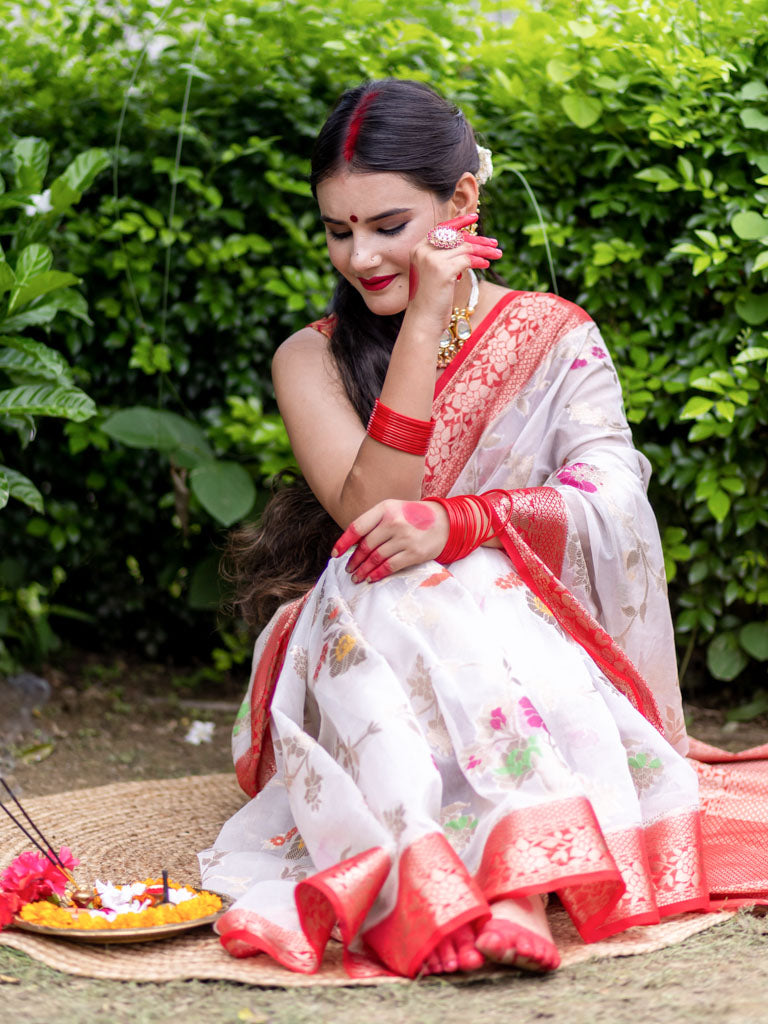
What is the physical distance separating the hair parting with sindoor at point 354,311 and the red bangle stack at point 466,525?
460mm

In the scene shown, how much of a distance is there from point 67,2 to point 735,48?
2011 mm

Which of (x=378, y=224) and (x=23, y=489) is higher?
(x=378, y=224)

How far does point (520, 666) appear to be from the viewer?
6.38 ft

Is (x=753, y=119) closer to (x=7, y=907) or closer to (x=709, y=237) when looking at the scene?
(x=709, y=237)

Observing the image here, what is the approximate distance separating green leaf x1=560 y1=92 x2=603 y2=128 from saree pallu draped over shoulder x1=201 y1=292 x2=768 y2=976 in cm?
75

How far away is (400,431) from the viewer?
213 centimetres

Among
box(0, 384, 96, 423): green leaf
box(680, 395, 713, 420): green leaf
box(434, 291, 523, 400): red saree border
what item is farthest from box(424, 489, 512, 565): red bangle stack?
box(0, 384, 96, 423): green leaf

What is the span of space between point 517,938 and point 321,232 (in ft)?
8.11

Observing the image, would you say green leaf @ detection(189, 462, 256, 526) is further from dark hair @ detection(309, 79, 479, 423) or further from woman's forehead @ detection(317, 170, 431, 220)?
woman's forehead @ detection(317, 170, 431, 220)

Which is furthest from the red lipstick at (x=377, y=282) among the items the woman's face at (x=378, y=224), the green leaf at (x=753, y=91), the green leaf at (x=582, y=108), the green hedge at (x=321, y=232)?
the green leaf at (x=753, y=91)

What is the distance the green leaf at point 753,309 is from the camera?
9.79 feet

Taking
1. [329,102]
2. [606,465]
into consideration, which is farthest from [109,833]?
[329,102]

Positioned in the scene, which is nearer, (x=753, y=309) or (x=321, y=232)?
(x=753, y=309)

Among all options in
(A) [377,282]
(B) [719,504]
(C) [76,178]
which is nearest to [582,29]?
(A) [377,282]
